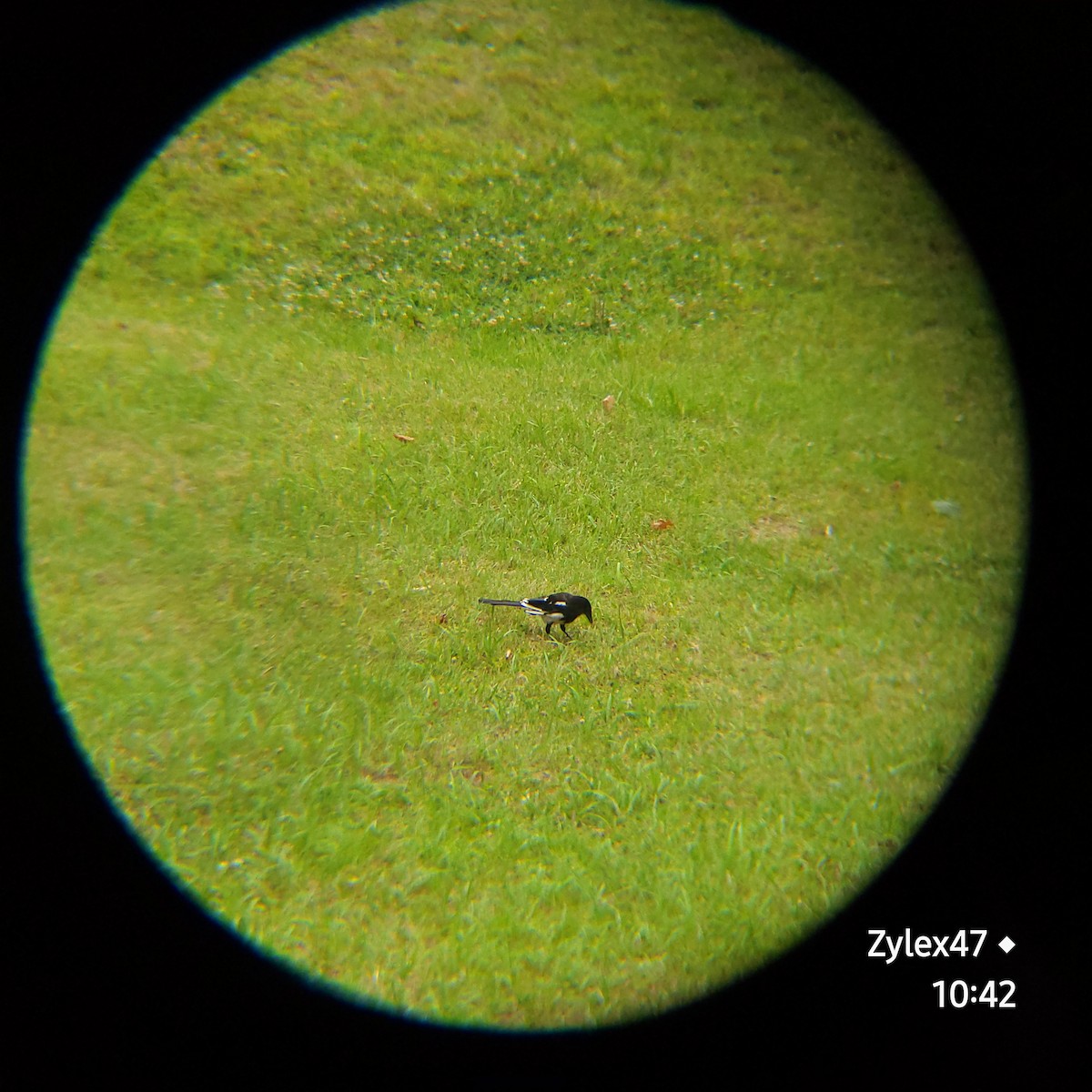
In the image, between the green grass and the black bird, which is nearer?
the green grass

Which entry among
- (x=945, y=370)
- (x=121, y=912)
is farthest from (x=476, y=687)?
(x=945, y=370)

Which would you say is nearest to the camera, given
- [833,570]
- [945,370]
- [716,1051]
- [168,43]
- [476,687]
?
[716,1051]

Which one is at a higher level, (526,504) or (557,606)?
(526,504)

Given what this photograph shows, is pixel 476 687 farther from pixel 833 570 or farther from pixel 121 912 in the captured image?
pixel 833 570

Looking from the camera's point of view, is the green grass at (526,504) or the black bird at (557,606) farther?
the black bird at (557,606)
